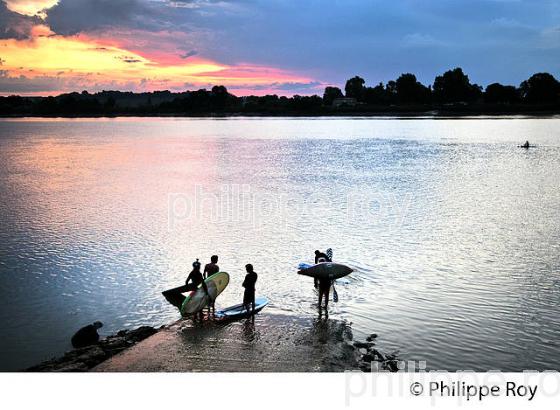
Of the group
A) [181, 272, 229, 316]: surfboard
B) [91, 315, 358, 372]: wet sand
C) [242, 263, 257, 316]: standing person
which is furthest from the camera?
[242, 263, 257, 316]: standing person

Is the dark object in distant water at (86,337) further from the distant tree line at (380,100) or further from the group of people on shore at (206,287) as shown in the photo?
the distant tree line at (380,100)

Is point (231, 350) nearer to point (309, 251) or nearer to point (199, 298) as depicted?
point (199, 298)

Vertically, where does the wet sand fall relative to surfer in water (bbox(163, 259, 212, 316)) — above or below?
below

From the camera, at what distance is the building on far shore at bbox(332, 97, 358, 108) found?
182 metres

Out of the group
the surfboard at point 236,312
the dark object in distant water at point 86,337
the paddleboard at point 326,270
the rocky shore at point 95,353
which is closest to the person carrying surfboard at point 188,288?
the surfboard at point 236,312

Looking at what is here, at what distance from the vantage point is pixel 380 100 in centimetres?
17312

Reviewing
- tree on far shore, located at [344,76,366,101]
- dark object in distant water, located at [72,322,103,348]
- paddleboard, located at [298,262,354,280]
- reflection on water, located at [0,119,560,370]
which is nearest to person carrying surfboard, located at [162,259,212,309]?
reflection on water, located at [0,119,560,370]

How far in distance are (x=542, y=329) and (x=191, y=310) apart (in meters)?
8.13

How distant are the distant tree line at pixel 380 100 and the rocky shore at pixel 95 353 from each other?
3854 inches

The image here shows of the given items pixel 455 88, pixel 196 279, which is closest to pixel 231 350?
pixel 196 279

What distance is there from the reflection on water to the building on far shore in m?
140

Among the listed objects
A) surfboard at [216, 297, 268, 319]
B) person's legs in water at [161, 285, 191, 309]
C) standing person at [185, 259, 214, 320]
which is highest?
standing person at [185, 259, 214, 320]

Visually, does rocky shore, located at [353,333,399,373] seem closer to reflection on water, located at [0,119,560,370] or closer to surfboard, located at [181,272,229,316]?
reflection on water, located at [0,119,560,370]
